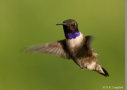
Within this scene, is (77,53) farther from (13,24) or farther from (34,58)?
(13,24)

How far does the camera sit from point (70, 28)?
1853 mm

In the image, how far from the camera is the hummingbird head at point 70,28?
1828 mm

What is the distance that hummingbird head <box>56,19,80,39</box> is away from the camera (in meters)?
1.83

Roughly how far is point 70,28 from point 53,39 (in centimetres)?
187

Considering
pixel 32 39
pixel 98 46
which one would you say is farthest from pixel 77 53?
pixel 32 39

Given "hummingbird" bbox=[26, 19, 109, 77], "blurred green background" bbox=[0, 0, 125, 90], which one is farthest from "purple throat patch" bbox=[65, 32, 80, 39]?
"blurred green background" bbox=[0, 0, 125, 90]

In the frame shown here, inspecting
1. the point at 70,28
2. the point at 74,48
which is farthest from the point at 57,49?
the point at 70,28

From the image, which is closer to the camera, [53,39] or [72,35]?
[72,35]

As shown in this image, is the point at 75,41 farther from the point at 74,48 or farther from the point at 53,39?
the point at 53,39

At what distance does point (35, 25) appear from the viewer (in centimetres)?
391

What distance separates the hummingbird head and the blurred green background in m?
1.56

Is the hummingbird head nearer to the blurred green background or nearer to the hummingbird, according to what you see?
the hummingbird

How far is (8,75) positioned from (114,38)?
1.98 meters

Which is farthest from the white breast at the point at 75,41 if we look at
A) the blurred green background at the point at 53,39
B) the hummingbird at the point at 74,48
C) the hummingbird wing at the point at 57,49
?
the blurred green background at the point at 53,39
